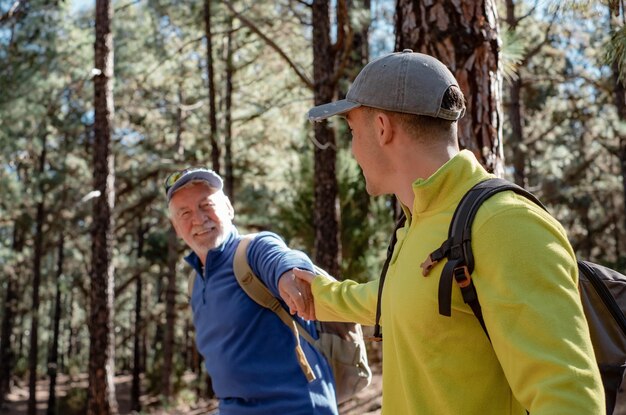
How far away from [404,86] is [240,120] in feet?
45.6

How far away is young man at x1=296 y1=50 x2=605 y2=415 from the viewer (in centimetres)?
135

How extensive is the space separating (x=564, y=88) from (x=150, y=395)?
1888cm

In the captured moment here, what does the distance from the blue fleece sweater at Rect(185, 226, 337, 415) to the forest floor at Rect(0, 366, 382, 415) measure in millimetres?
413

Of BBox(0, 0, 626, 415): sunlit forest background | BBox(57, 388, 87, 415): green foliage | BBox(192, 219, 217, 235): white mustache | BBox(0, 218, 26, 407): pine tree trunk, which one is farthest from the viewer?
BBox(0, 218, 26, 407): pine tree trunk

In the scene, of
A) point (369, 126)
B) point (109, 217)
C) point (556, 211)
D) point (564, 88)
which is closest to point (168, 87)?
point (109, 217)

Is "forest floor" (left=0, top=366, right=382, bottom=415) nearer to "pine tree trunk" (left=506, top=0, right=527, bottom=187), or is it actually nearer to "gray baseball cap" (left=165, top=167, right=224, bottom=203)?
"gray baseball cap" (left=165, top=167, right=224, bottom=203)

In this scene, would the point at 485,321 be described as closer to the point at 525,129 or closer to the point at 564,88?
the point at 564,88

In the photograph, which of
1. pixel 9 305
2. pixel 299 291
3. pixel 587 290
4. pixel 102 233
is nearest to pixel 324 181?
pixel 102 233

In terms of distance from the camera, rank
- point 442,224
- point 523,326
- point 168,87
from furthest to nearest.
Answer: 1. point 168,87
2. point 442,224
3. point 523,326

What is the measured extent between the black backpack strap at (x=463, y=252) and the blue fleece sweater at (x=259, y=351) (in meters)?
1.23

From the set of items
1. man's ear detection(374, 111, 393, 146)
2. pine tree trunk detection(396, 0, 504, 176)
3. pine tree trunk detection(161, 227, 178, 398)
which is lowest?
pine tree trunk detection(161, 227, 178, 398)

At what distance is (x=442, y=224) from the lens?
1632 mm

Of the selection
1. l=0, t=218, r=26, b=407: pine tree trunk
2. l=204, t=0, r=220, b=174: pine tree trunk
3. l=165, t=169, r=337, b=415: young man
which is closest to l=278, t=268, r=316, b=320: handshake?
l=165, t=169, r=337, b=415: young man

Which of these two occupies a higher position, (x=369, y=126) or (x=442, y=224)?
(x=369, y=126)
